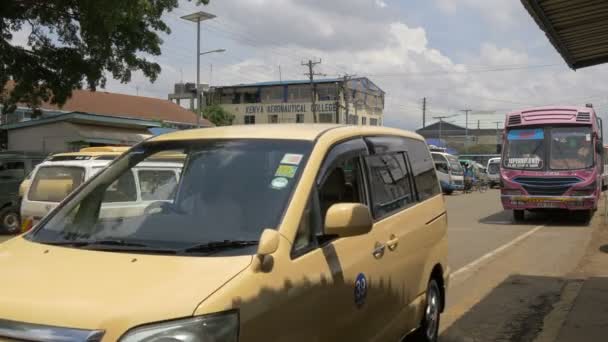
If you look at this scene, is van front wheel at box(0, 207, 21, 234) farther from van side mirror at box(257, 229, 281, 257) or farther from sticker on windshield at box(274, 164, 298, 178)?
van side mirror at box(257, 229, 281, 257)

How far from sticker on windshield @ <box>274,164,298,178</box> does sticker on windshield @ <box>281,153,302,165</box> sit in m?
0.04

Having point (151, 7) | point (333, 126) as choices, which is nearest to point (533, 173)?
point (151, 7)

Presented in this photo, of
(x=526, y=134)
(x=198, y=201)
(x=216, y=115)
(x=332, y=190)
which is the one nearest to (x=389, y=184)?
(x=332, y=190)

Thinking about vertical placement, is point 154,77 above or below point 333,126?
above

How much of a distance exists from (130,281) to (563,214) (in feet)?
61.8

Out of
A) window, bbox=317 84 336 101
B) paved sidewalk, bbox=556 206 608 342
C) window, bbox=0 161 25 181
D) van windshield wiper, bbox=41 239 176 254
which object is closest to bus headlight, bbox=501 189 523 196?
paved sidewalk, bbox=556 206 608 342

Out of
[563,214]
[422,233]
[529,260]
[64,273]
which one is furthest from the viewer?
[563,214]

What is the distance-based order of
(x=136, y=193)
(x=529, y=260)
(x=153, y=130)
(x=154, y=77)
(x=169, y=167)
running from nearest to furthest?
(x=136, y=193)
(x=169, y=167)
(x=529, y=260)
(x=154, y=77)
(x=153, y=130)

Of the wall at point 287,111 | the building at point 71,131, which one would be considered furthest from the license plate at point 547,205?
the wall at point 287,111

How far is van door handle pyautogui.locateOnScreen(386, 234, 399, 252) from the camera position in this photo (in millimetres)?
4203

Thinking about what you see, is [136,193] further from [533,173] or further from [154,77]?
[154,77]

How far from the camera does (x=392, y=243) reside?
14.0ft

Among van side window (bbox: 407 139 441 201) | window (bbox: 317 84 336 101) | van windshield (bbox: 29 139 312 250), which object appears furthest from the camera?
window (bbox: 317 84 336 101)

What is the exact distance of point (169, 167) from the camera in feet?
15.3
